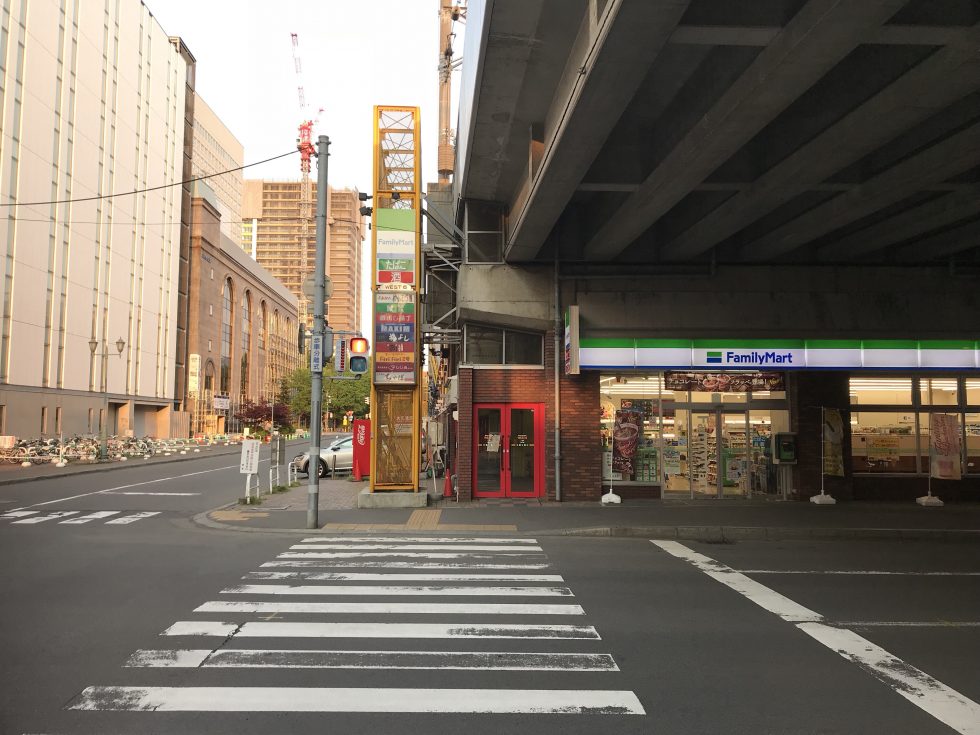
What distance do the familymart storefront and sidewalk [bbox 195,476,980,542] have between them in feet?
2.63

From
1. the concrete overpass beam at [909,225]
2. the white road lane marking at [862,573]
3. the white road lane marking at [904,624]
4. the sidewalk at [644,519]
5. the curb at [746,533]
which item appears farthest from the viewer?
the sidewalk at [644,519]

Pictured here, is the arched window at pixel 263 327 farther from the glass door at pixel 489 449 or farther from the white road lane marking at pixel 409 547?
the white road lane marking at pixel 409 547

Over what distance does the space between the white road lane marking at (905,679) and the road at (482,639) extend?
24 millimetres

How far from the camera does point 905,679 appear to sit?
17.8ft

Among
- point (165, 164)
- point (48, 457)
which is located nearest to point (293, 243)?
point (165, 164)

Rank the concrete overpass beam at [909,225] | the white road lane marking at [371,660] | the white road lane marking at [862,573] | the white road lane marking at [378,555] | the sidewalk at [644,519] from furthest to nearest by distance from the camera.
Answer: the sidewalk at [644,519], the concrete overpass beam at [909,225], the white road lane marking at [378,555], the white road lane marking at [862,573], the white road lane marking at [371,660]

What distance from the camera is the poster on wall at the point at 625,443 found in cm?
1695

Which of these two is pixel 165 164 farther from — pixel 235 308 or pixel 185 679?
pixel 185 679

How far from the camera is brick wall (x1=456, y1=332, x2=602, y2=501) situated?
1653 centimetres

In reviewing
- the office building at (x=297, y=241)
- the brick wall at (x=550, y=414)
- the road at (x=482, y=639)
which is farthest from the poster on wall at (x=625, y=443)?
the office building at (x=297, y=241)

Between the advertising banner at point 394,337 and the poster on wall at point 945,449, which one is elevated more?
the advertising banner at point 394,337

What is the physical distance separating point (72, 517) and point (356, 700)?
12.1 metres

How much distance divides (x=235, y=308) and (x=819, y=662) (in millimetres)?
78420

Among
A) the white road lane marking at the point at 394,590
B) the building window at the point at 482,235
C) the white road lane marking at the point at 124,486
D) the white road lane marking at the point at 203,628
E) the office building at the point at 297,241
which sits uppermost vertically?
the office building at the point at 297,241
